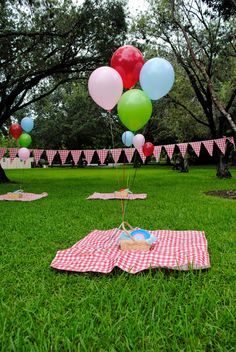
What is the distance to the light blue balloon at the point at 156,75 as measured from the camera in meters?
4.68

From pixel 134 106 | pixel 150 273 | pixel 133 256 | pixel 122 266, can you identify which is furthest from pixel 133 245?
pixel 134 106

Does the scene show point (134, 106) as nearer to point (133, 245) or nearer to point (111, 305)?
point (133, 245)

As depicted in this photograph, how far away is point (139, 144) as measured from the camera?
12.0 metres

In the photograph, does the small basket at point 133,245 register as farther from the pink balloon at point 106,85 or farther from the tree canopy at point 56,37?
the tree canopy at point 56,37

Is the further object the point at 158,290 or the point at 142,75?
the point at 142,75

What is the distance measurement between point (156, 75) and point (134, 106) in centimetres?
48

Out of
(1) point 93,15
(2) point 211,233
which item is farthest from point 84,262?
(1) point 93,15

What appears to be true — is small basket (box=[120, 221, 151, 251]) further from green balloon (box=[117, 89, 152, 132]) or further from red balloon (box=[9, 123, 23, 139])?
red balloon (box=[9, 123, 23, 139])

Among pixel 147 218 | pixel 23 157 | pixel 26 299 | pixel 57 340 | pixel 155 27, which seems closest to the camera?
pixel 57 340

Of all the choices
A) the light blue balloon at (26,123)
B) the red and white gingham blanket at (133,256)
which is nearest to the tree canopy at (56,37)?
the light blue balloon at (26,123)

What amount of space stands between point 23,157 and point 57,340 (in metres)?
11.3

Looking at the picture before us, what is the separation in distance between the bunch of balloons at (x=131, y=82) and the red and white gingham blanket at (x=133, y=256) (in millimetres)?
1707

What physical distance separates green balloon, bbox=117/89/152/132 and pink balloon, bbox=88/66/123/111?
12cm

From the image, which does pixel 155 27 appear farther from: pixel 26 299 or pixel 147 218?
pixel 26 299
